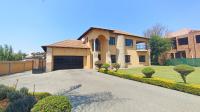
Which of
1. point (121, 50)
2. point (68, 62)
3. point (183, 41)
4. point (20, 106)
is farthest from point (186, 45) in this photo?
point (20, 106)

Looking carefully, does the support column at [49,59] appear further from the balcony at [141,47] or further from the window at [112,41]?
the balcony at [141,47]

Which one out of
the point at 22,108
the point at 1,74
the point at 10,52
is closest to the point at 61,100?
the point at 22,108

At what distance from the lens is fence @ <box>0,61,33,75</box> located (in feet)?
89.0

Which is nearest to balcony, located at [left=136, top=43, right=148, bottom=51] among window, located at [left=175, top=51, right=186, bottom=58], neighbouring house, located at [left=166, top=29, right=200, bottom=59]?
→ neighbouring house, located at [left=166, top=29, right=200, bottom=59]

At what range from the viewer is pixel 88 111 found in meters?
6.73

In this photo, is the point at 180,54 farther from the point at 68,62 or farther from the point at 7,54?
the point at 7,54

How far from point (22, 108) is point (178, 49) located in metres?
45.1

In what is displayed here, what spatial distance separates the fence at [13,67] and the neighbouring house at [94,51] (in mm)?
6903

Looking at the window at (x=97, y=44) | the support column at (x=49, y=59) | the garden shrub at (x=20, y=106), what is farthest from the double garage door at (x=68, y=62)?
the garden shrub at (x=20, y=106)

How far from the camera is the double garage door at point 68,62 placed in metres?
27.9

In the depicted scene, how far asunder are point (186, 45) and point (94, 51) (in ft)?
91.0

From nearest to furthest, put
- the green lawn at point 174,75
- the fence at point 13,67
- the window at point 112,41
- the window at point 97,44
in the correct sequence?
the green lawn at point 174,75
the fence at point 13,67
the window at point 97,44
the window at point 112,41

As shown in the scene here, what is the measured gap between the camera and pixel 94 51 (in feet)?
94.1

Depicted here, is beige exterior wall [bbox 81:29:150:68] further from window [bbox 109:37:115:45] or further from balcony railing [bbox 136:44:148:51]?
balcony railing [bbox 136:44:148:51]
